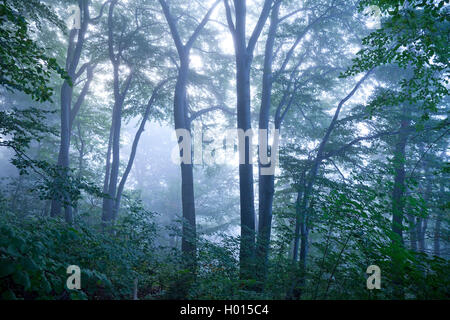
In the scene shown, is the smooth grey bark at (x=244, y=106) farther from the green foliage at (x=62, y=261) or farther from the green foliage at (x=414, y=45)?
the green foliage at (x=414, y=45)

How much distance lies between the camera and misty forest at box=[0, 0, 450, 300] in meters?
3.31

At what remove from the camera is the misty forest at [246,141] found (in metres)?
3.31

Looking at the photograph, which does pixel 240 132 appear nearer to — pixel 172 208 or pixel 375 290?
pixel 375 290

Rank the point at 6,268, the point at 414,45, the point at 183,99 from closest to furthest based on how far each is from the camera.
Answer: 1. the point at 6,268
2. the point at 414,45
3. the point at 183,99

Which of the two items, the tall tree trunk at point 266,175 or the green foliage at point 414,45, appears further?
the tall tree trunk at point 266,175

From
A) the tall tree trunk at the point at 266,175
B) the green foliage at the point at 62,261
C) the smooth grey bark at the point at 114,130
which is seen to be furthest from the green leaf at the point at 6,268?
the smooth grey bark at the point at 114,130

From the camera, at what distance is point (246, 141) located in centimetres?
764

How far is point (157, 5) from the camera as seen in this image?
1302 centimetres

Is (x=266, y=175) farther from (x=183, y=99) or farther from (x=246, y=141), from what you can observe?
(x=183, y=99)

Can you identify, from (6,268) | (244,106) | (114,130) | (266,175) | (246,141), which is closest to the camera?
(6,268)

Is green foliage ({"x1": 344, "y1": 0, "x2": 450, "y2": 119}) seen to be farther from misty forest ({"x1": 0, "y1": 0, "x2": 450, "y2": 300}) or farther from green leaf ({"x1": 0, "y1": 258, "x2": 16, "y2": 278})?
green leaf ({"x1": 0, "y1": 258, "x2": 16, "y2": 278})

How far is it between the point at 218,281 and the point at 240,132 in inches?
186

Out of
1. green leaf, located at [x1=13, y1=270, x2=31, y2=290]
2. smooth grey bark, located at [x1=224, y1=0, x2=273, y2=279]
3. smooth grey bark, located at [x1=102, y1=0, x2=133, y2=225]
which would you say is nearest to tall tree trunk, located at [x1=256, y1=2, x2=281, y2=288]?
smooth grey bark, located at [x1=224, y1=0, x2=273, y2=279]

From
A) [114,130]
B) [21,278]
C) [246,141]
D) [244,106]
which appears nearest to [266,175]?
[246,141]
